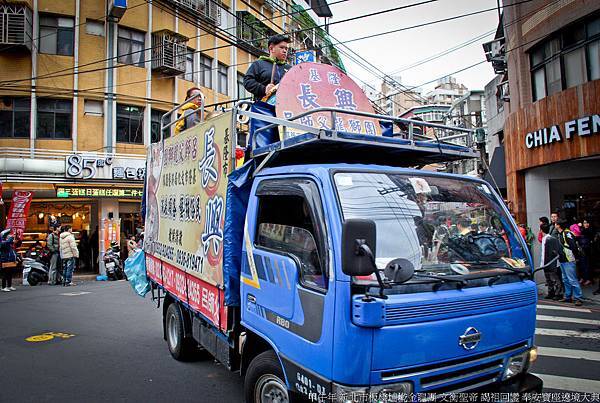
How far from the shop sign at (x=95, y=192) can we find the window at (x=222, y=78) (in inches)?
305

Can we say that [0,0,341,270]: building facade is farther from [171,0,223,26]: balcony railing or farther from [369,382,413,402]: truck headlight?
[369,382,413,402]: truck headlight

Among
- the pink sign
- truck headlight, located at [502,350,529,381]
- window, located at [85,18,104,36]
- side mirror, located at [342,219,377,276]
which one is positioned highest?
window, located at [85,18,104,36]

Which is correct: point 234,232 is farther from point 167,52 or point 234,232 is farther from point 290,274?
point 167,52

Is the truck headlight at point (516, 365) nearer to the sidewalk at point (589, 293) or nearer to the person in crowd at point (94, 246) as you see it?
the sidewalk at point (589, 293)

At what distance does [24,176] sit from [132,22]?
311 inches

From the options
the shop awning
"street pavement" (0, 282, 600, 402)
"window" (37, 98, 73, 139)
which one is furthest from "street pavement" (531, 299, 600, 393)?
"window" (37, 98, 73, 139)

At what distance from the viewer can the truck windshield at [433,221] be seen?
2.89 m

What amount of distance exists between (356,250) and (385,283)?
38 centimetres

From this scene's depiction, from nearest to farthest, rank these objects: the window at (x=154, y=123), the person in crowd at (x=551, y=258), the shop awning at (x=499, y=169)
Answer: the person in crowd at (x=551, y=258) < the shop awning at (x=499, y=169) < the window at (x=154, y=123)

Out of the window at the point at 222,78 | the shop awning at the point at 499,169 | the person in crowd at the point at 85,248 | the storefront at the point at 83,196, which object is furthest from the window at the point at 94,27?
the shop awning at the point at 499,169

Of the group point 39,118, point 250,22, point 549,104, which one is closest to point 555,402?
point 549,104

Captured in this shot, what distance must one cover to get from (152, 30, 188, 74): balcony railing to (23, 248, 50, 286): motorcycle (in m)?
9.07

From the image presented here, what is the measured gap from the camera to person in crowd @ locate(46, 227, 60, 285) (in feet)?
45.7

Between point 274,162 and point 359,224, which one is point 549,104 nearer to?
point 274,162
